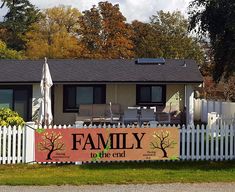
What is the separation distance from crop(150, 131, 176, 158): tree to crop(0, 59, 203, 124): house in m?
9.68

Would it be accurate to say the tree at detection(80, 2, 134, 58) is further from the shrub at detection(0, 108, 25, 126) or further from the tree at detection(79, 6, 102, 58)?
the shrub at detection(0, 108, 25, 126)

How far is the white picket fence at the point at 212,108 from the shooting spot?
84.5 feet

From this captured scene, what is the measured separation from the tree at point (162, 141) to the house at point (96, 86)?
381 inches

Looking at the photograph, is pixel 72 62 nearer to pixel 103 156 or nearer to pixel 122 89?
pixel 122 89

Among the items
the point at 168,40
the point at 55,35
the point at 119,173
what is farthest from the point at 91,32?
the point at 119,173

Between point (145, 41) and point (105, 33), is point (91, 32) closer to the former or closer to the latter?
point (105, 33)

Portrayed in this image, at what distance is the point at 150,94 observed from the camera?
25.9 meters

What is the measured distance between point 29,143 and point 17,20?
59821mm

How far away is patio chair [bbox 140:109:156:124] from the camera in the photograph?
2319 cm

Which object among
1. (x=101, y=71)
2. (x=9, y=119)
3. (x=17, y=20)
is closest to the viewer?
(x=9, y=119)

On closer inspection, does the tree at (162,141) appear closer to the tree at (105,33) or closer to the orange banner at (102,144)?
the orange banner at (102,144)

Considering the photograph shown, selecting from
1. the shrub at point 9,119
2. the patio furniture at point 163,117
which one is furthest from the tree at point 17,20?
the shrub at point 9,119

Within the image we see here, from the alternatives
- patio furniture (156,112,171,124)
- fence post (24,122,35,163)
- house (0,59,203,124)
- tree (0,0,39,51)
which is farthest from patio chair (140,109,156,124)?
tree (0,0,39,51)

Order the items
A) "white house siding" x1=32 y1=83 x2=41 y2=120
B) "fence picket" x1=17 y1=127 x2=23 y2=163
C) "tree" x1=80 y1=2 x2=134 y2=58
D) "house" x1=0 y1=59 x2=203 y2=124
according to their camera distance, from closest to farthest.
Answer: "fence picket" x1=17 y1=127 x2=23 y2=163 → "white house siding" x1=32 y1=83 x2=41 y2=120 → "house" x1=0 y1=59 x2=203 y2=124 → "tree" x1=80 y1=2 x2=134 y2=58
